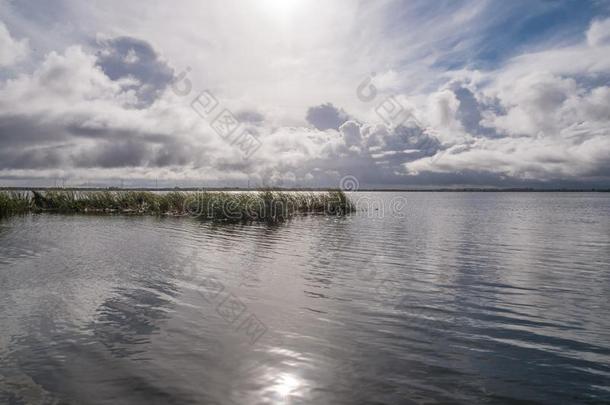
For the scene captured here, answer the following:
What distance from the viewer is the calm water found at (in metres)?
8.42

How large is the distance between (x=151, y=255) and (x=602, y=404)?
2269cm

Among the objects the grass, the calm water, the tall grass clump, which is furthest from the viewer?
the grass

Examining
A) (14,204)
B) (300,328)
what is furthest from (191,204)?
(300,328)

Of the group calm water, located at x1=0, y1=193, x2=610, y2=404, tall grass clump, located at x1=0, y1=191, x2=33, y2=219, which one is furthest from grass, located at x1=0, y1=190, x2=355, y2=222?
calm water, located at x1=0, y1=193, x2=610, y2=404

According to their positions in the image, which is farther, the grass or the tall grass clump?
the grass

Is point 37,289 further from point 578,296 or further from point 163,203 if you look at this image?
point 163,203

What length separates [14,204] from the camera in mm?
55562

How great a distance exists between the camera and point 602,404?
7.92 m

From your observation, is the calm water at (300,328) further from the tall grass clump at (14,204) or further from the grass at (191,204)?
the tall grass clump at (14,204)

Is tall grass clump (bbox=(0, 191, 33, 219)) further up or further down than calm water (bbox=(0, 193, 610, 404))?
further up

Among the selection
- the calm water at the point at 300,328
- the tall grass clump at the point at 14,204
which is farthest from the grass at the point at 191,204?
the calm water at the point at 300,328

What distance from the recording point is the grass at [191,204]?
5362 centimetres

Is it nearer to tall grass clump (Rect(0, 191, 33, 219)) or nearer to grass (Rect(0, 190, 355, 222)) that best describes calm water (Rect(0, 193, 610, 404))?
grass (Rect(0, 190, 355, 222))

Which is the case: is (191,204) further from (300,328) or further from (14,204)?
(300,328)
